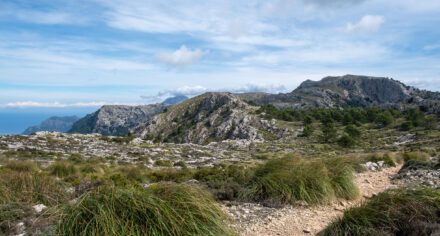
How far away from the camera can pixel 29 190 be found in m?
5.70

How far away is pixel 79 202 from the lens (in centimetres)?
367

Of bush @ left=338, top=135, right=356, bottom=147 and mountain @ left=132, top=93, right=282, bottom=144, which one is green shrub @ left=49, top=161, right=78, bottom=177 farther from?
mountain @ left=132, top=93, right=282, bottom=144

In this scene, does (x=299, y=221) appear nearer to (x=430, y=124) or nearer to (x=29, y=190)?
(x=29, y=190)

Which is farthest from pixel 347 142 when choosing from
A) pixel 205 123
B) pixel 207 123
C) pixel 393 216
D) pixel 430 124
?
pixel 205 123

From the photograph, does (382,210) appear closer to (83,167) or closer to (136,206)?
(136,206)

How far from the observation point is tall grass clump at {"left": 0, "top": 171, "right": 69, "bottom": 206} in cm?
535

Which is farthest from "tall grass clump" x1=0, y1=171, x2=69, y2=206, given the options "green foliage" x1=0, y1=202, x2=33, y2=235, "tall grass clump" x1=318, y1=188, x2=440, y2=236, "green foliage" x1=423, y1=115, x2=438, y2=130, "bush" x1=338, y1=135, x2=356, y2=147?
"green foliage" x1=423, y1=115, x2=438, y2=130

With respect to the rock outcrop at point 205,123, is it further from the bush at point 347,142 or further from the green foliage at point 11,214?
the green foliage at point 11,214

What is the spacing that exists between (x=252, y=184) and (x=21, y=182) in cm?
622

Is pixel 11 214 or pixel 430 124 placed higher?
pixel 11 214

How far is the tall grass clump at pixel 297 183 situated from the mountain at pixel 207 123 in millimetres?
69620

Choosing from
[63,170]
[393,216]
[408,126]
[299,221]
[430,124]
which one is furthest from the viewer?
[408,126]

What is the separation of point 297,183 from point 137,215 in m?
4.87

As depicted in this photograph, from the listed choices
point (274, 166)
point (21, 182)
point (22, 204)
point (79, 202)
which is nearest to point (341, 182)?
point (274, 166)
